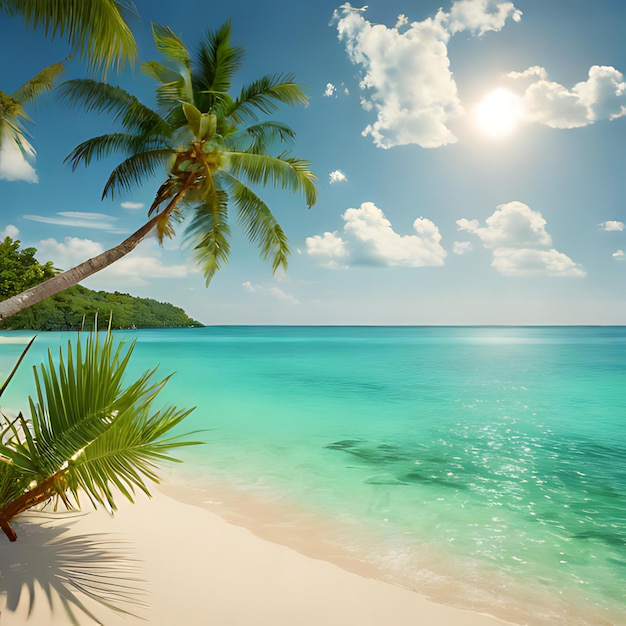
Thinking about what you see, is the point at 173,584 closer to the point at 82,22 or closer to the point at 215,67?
the point at 82,22

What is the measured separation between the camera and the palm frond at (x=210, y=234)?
1124cm

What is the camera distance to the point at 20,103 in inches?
448

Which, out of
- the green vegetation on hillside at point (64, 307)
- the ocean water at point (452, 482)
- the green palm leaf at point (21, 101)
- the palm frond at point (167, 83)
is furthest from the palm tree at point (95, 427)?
the green palm leaf at point (21, 101)

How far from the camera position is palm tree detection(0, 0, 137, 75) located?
5184 millimetres

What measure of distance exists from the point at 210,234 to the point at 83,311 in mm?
32006

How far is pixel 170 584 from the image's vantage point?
2.82 m

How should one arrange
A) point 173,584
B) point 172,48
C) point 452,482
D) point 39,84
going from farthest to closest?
point 39,84, point 172,48, point 452,482, point 173,584

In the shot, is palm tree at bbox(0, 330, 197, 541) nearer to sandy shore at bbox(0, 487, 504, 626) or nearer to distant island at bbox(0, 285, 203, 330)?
sandy shore at bbox(0, 487, 504, 626)

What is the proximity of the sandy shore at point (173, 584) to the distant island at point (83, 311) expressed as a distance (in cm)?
2087

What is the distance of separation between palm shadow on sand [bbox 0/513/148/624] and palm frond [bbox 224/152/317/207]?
8731 millimetres

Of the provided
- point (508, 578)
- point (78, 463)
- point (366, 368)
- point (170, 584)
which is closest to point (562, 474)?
point (508, 578)

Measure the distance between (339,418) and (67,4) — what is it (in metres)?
9.81

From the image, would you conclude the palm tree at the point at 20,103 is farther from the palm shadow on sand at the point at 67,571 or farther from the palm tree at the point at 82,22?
the palm shadow on sand at the point at 67,571

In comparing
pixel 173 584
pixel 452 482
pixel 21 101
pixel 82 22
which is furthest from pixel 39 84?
pixel 452 482
